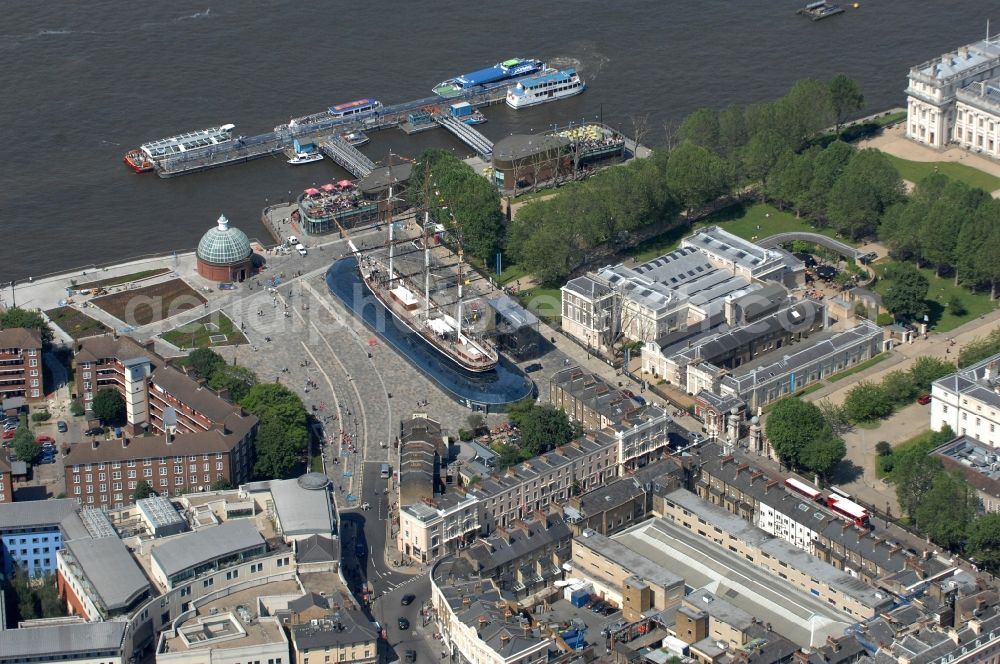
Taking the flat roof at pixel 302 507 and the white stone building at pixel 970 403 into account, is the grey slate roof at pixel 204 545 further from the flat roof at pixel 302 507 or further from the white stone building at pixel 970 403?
the white stone building at pixel 970 403

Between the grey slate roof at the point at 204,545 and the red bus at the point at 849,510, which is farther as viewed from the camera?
the red bus at the point at 849,510

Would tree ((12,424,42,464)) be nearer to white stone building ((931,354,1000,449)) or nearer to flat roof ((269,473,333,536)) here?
flat roof ((269,473,333,536))

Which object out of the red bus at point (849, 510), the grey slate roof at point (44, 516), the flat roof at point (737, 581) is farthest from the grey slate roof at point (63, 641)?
the red bus at point (849, 510)

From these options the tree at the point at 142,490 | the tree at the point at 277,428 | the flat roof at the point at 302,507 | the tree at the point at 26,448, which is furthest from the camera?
the tree at the point at 26,448

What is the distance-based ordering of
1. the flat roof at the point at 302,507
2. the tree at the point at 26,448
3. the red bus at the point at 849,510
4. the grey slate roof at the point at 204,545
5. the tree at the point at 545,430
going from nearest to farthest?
the grey slate roof at the point at 204,545, the flat roof at the point at 302,507, the red bus at the point at 849,510, the tree at the point at 545,430, the tree at the point at 26,448

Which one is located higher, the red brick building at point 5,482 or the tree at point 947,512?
the red brick building at point 5,482
